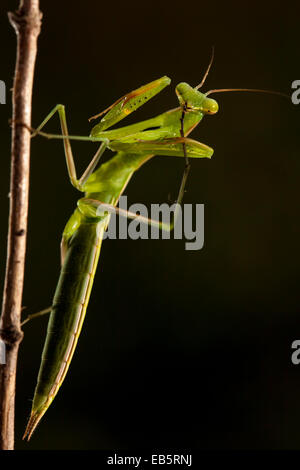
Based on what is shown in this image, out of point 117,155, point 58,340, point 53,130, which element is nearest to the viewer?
point 58,340

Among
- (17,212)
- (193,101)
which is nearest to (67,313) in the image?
(17,212)

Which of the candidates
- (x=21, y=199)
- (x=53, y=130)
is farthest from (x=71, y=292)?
(x=53, y=130)

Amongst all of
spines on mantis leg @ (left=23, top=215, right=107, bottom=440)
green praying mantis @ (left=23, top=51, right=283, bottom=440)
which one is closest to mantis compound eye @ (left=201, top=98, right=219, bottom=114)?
green praying mantis @ (left=23, top=51, right=283, bottom=440)

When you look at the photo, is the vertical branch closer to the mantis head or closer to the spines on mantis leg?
A: the spines on mantis leg

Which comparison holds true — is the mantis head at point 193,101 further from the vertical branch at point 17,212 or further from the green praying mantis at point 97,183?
the vertical branch at point 17,212

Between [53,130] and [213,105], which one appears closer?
[213,105]
